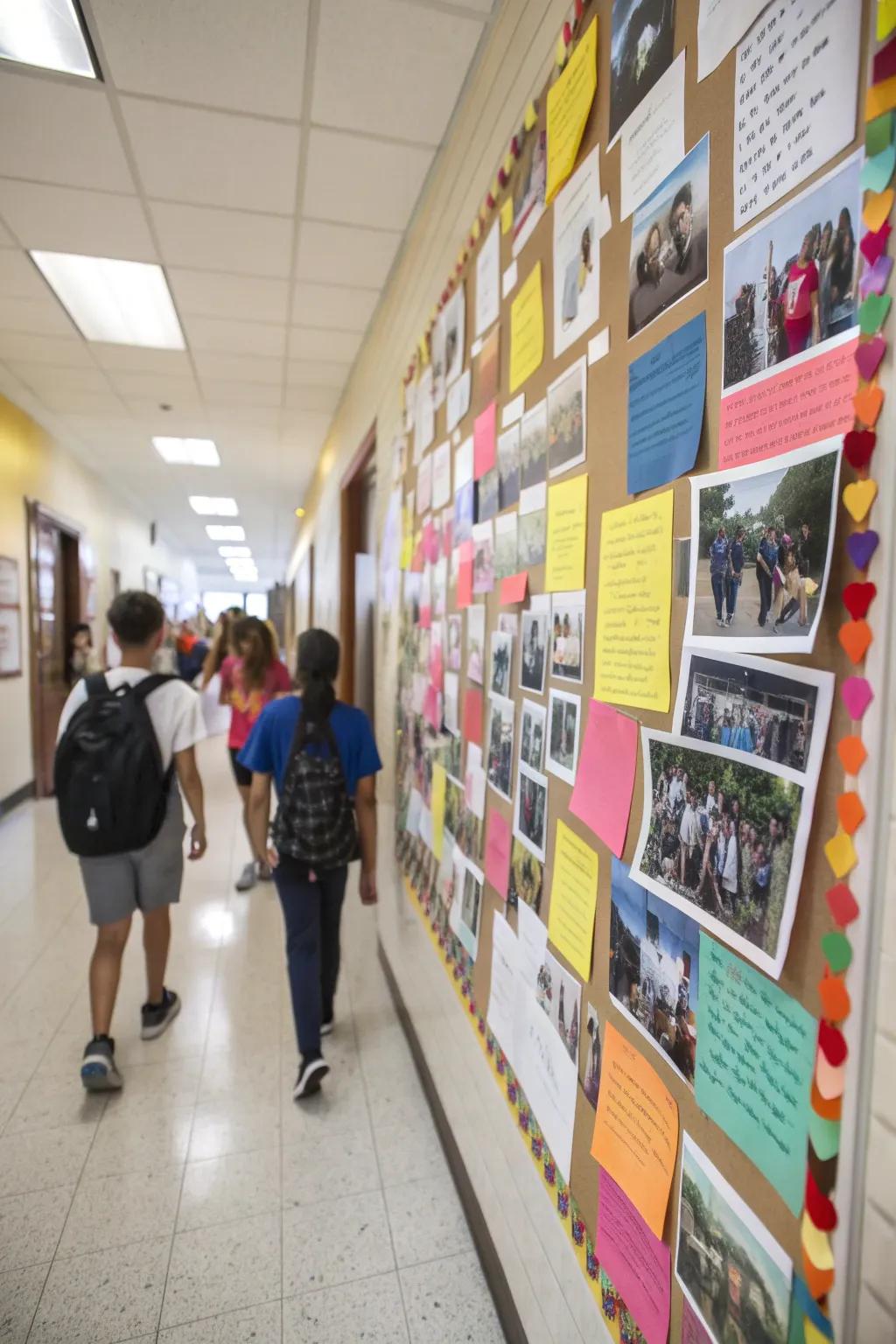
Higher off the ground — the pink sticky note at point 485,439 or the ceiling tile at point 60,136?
the ceiling tile at point 60,136

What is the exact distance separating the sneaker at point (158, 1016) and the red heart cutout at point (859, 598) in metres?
2.53

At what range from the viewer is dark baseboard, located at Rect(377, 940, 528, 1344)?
4.35 feet

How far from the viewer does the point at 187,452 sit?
21.7 ft

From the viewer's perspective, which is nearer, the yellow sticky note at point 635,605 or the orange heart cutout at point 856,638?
the orange heart cutout at point 856,638

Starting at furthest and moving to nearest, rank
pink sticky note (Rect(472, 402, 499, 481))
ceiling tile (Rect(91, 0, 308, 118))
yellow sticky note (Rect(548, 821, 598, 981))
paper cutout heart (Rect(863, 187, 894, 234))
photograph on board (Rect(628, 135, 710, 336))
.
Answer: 1. ceiling tile (Rect(91, 0, 308, 118))
2. pink sticky note (Rect(472, 402, 499, 481))
3. yellow sticky note (Rect(548, 821, 598, 981))
4. photograph on board (Rect(628, 135, 710, 336))
5. paper cutout heart (Rect(863, 187, 894, 234))

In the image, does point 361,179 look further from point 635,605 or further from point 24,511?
point 24,511

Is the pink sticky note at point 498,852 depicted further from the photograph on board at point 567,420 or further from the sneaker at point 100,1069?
the sneaker at point 100,1069

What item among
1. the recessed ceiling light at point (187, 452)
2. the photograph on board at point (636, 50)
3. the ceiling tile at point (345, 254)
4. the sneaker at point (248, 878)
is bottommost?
the sneaker at point (248, 878)

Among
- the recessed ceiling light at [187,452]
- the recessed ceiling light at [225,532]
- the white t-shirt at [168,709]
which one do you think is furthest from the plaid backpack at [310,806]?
the recessed ceiling light at [225,532]

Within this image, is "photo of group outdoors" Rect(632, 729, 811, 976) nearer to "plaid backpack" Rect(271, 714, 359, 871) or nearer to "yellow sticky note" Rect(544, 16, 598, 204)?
"yellow sticky note" Rect(544, 16, 598, 204)

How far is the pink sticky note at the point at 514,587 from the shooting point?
131 cm

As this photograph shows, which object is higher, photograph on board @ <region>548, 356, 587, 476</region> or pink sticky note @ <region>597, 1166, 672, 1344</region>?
photograph on board @ <region>548, 356, 587, 476</region>

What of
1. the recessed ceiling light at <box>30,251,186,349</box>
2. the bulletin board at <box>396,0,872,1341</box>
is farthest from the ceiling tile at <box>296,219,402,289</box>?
the bulletin board at <box>396,0,872,1341</box>

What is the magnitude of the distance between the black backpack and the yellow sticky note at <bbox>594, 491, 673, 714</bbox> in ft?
5.18
